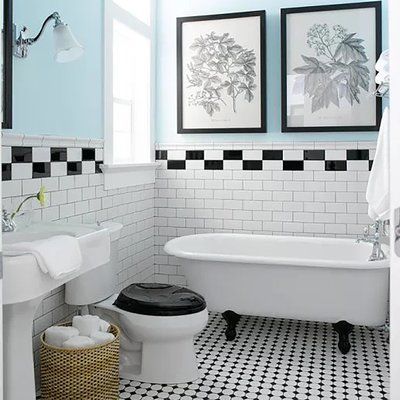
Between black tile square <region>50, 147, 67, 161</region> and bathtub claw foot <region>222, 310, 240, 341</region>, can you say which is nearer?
black tile square <region>50, 147, 67, 161</region>

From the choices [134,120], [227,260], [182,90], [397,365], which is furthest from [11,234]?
[182,90]

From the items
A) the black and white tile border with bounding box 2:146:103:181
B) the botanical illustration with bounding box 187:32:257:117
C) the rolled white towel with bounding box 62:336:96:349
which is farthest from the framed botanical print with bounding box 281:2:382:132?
the rolled white towel with bounding box 62:336:96:349

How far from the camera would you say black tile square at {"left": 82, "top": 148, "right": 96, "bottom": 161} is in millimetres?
3467

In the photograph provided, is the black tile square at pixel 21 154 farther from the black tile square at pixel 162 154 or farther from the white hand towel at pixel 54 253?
the black tile square at pixel 162 154

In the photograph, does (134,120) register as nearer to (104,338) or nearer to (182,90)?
(182,90)

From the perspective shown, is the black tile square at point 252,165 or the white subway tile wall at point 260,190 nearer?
the white subway tile wall at point 260,190

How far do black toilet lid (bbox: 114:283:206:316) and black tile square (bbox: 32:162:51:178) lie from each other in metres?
0.85

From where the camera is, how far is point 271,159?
14.6 feet

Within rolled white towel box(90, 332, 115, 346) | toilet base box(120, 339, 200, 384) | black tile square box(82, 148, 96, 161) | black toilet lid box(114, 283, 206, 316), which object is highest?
black tile square box(82, 148, 96, 161)

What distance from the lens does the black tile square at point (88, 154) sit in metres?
3.47

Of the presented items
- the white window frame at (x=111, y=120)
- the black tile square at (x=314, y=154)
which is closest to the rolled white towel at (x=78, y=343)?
the white window frame at (x=111, y=120)

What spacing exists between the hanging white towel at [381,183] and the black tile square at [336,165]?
0.80 meters

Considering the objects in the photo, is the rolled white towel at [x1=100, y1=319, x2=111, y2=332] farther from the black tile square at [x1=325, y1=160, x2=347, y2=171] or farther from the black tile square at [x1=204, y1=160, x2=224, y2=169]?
the black tile square at [x1=325, y1=160, x2=347, y2=171]

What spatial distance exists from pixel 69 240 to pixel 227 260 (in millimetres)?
1624
